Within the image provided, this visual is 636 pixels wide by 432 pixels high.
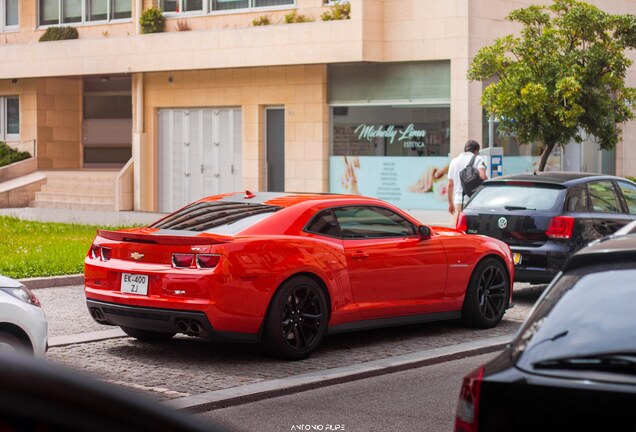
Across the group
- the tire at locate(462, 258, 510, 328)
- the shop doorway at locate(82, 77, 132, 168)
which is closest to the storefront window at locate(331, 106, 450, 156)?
the shop doorway at locate(82, 77, 132, 168)

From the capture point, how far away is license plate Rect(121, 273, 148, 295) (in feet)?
→ 30.5

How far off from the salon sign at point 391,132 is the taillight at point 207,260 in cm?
1845

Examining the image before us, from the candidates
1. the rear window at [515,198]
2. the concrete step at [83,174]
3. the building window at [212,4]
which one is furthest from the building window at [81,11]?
the rear window at [515,198]

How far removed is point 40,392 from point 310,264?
8288mm

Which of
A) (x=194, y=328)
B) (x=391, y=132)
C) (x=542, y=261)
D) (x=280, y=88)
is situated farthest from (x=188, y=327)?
(x=280, y=88)

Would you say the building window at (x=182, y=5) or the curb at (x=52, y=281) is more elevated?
the building window at (x=182, y=5)

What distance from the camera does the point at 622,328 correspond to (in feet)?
11.2

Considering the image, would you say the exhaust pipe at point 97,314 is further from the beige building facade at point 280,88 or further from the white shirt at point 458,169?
the beige building facade at point 280,88

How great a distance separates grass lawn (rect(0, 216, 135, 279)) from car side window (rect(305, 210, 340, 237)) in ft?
19.8

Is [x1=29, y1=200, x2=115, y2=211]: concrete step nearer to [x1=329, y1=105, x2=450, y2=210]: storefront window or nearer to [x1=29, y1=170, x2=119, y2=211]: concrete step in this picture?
[x1=29, y1=170, x2=119, y2=211]: concrete step

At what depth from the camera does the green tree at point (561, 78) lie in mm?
20469

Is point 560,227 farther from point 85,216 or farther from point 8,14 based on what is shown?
point 8,14

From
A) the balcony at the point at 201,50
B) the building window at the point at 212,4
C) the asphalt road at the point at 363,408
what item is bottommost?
the asphalt road at the point at 363,408

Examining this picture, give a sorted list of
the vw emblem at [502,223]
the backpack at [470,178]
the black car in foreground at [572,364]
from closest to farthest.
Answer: the black car in foreground at [572,364] → the vw emblem at [502,223] → the backpack at [470,178]
